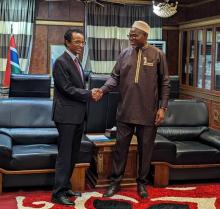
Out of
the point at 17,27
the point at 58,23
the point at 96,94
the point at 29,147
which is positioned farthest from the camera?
the point at 58,23

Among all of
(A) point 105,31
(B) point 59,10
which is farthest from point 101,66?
(B) point 59,10

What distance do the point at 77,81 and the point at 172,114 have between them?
1.72m

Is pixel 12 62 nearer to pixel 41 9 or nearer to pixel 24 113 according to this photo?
pixel 41 9

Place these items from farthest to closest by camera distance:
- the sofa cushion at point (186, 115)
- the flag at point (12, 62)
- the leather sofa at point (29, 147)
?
the flag at point (12, 62)
the sofa cushion at point (186, 115)
the leather sofa at point (29, 147)

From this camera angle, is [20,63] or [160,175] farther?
[20,63]

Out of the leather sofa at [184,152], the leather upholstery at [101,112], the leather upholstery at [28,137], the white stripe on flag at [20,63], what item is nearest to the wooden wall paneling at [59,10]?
the white stripe on flag at [20,63]

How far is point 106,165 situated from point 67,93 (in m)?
0.96

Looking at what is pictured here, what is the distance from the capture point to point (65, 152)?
3.11 m

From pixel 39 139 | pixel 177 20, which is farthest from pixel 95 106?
pixel 177 20

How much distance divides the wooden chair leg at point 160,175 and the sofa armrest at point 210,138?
2.05 ft

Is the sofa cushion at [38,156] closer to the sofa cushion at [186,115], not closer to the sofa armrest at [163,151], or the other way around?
the sofa armrest at [163,151]

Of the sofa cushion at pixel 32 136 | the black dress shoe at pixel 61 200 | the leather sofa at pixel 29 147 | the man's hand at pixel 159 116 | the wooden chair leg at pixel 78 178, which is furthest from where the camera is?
the sofa cushion at pixel 32 136

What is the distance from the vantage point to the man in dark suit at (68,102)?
9.91 feet

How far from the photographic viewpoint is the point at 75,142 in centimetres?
318
